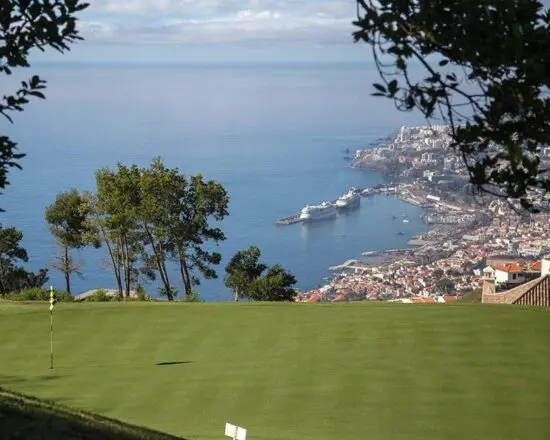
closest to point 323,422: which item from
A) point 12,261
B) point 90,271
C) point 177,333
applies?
point 177,333

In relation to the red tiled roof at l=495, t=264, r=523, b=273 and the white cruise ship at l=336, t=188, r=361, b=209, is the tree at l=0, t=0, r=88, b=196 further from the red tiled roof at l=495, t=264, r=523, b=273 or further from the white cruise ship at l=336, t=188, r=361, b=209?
the white cruise ship at l=336, t=188, r=361, b=209

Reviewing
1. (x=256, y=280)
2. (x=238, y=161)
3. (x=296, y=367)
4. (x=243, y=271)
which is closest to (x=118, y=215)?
(x=243, y=271)

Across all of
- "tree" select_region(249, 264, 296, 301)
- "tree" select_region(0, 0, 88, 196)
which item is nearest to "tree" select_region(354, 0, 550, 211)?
"tree" select_region(0, 0, 88, 196)

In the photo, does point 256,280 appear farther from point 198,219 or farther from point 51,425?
point 51,425

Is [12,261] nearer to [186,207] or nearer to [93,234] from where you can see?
[93,234]

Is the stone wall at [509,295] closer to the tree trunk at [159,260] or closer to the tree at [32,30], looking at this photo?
the tree trunk at [159,260]
